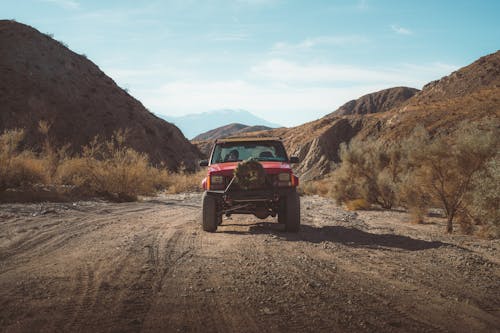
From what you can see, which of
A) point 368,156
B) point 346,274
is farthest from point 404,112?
point 346,274

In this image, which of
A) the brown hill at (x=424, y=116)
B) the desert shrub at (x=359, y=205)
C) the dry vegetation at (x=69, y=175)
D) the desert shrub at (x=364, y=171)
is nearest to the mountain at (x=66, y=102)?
the brown hill at (x=424, y=116)

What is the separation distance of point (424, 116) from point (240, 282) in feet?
156

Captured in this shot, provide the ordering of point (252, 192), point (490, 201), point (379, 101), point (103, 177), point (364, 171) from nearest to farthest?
point (252, 192) < point (490, 201) < point (103, 177) < point (364, 171) < point (379, 101)

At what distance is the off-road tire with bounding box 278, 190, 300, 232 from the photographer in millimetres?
8398

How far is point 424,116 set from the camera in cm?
4716

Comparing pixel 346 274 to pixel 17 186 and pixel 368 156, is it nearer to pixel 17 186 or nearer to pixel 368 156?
pixel 17 186

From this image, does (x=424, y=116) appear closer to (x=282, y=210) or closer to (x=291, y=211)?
(x=282, y=210)

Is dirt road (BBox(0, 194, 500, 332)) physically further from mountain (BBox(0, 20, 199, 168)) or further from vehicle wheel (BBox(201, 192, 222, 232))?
mountain (BBox(0, 20, 199, 168))

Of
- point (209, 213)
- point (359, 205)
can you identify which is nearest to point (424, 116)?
point (359, 205)

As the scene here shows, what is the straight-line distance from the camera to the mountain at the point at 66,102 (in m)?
37.0

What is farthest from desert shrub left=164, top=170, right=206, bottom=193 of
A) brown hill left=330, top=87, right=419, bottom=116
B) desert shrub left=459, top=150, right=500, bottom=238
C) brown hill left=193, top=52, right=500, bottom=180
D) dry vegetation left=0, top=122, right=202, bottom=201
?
brown hill left=330, top=87, right=419, bottom=116

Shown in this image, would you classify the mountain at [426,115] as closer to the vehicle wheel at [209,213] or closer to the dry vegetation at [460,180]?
the dry vegetation at [460,180]

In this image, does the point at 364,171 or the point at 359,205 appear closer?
the point at 359,205

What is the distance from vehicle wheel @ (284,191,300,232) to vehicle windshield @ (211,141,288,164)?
156 cm
